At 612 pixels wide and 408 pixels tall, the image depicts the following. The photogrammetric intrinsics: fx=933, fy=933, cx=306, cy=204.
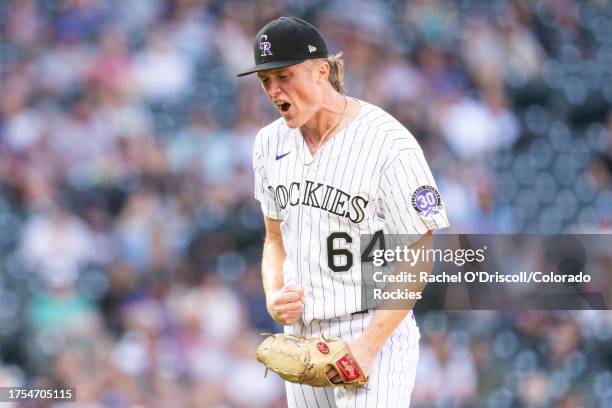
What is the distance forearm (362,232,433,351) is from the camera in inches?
86.8

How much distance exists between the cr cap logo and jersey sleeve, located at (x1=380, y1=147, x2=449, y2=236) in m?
0.40

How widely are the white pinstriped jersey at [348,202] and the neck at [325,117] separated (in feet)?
0.12

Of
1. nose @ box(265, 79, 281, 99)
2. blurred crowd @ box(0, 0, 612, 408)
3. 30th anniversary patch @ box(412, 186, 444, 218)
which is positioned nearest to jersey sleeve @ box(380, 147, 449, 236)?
30th anniversary patch @ box(412, 186, 444, 218)

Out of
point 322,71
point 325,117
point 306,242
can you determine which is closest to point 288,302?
point 306,242

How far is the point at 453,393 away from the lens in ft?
14.1

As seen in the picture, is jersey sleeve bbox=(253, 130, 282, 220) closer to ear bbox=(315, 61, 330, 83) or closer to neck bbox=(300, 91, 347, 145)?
neck bbox=(300, 91, 347, 145)

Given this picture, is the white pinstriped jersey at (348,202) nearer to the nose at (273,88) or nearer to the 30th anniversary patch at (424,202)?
the 30th anniversary patch at (424,202)

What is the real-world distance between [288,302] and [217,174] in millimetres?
2318

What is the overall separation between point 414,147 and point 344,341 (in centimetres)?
50

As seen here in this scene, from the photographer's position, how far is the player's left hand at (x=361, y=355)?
2193 mm

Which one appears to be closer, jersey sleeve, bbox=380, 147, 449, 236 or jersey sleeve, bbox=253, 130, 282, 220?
jersey sleeve, bbox=380, 147, 449, 236

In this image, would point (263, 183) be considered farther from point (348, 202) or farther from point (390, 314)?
point (390, 314)

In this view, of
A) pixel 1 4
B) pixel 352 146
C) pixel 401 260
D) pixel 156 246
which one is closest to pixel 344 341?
pixel 401 260

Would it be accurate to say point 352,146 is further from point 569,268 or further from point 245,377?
point 569,268
